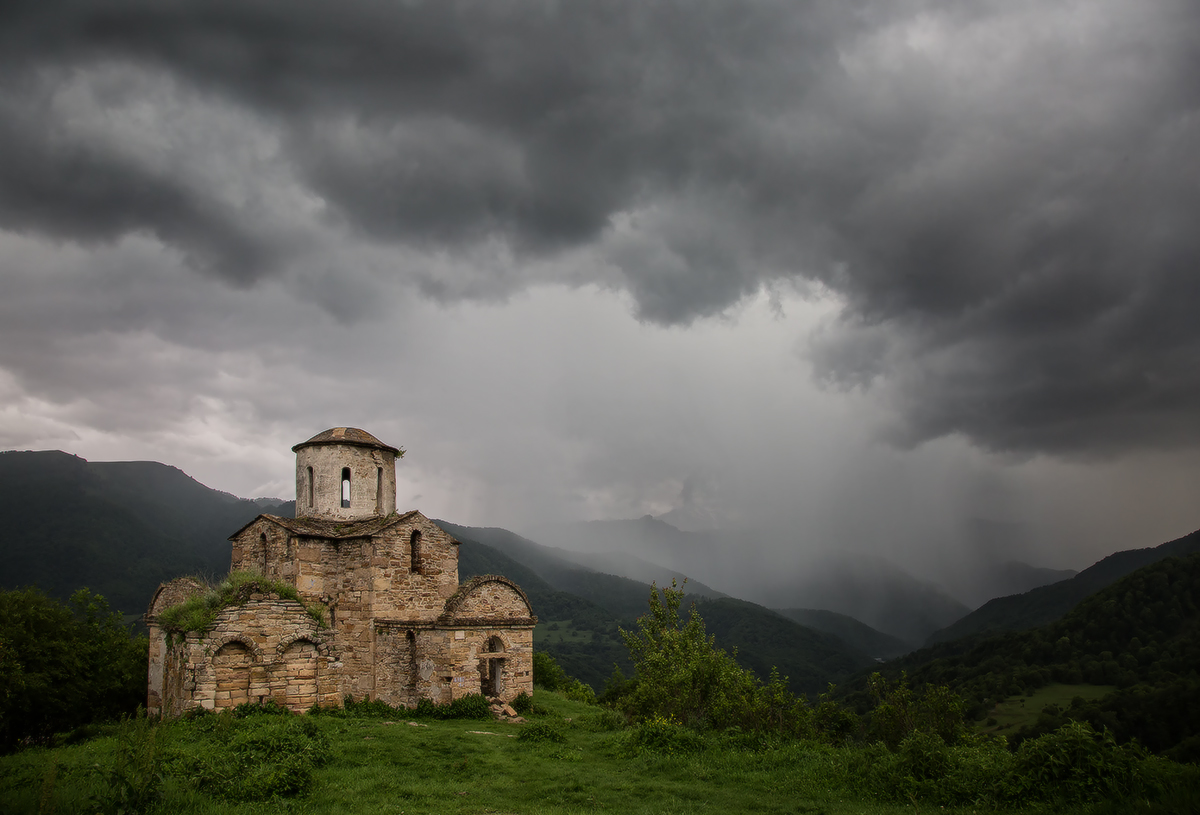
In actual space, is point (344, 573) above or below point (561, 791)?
above

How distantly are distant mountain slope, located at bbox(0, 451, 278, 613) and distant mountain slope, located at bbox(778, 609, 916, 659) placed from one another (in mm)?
145890

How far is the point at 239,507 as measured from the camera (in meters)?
150

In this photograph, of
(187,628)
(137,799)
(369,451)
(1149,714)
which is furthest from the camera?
(1149,714)

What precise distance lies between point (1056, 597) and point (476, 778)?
15935cm

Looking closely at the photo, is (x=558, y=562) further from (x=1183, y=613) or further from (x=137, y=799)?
(x=137, y=799)

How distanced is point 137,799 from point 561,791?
6.93 metres

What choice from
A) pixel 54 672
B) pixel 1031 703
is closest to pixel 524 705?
pixel 54 672

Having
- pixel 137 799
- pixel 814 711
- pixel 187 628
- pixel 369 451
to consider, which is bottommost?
pixel 814 711

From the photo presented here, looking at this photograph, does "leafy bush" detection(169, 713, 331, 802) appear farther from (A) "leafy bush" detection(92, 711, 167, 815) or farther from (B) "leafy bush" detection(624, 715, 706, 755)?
(B) "leafy bush" detection(624, 715, 706, 755)

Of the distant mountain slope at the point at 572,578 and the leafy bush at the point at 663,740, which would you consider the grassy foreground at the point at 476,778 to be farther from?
the distant mountain slope at the point at 572,578

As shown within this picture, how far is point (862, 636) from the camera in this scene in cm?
18838

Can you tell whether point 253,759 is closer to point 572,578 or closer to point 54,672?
point 54,672

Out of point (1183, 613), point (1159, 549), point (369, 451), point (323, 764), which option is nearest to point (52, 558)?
point (369, 451)

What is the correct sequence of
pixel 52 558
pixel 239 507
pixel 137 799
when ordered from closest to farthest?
1. pixel 137 799
2. pixel 52 558
3. pixel 239 507
